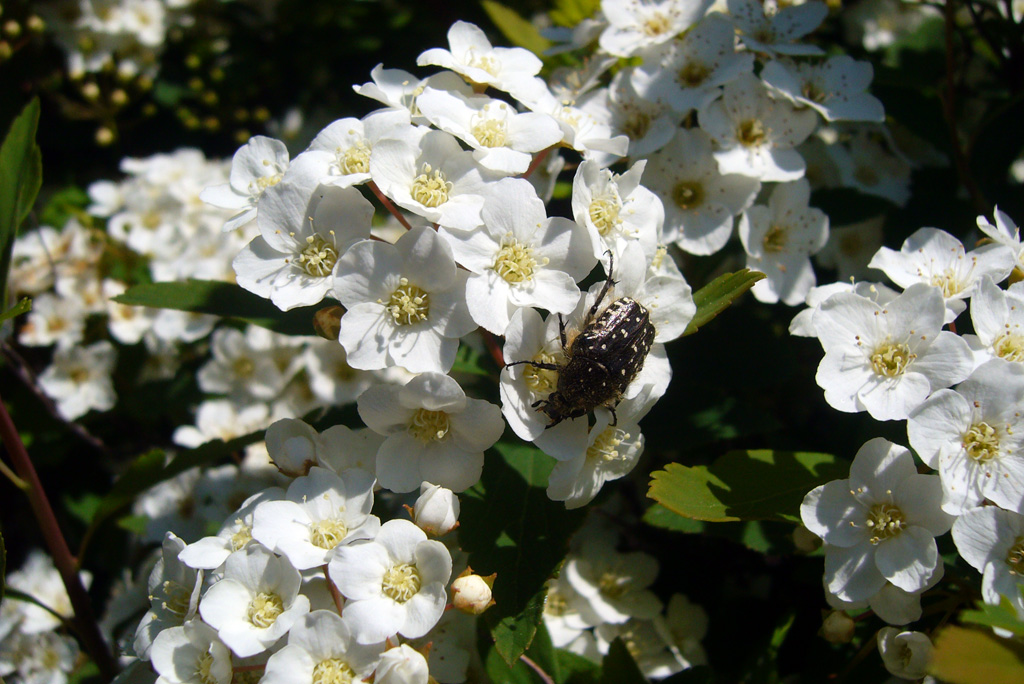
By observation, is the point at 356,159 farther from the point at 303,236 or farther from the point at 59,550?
the point at 59,550

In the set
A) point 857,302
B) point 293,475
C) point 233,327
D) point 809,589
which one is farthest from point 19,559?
point 857,302

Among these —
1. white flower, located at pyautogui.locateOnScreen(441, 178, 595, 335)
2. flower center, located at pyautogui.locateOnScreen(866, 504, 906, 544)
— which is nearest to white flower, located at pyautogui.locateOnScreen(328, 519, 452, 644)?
white flower, located at pyautogui.locateOnScreen(441, 178, 595, 335)

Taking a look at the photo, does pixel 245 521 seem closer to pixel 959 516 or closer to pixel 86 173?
pixel 959 516

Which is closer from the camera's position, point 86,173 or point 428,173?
point 428,173

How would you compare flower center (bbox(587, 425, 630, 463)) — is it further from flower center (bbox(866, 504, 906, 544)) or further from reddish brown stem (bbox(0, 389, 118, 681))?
reddish brown stem (bbox(0, 389, 118, 681))

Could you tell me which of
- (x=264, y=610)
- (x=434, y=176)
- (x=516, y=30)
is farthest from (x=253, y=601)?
(x=516, y=30)

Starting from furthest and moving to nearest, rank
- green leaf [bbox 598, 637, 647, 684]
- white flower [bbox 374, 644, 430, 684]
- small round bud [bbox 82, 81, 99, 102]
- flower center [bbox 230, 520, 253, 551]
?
small round bud [bbox 82, 81, 99, 102]
green leaf [bbox 598, 637, 647, 684]
flower center [bbox 230, 520, 253, 551]
white flower [bbox 374, 644, 430, 684]
